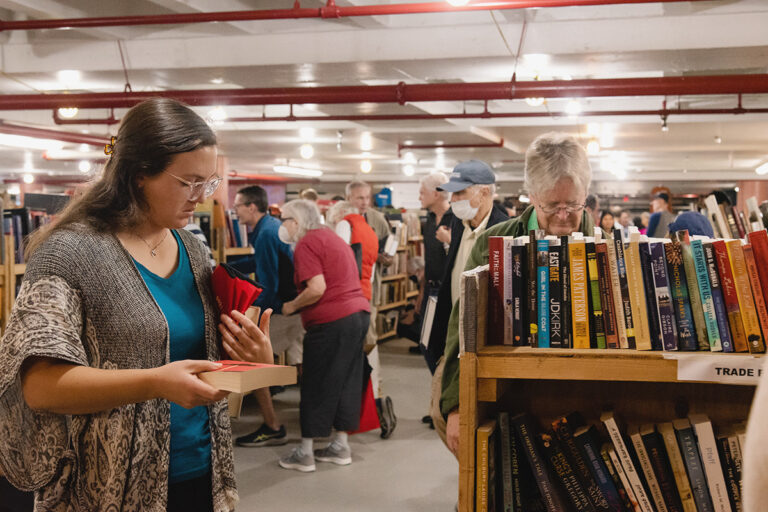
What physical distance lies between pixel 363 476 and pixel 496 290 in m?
2.95

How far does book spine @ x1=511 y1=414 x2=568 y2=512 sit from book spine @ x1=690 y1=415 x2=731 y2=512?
1.07 feet

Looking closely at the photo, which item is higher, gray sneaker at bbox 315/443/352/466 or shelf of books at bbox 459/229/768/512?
shelf of books at bbox 459/229/768/512

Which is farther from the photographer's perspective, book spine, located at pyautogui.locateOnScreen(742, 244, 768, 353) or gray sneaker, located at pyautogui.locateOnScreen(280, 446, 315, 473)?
gray sneaker, located at pyautogui.locateOnScreen(280, 446, 315, 473)

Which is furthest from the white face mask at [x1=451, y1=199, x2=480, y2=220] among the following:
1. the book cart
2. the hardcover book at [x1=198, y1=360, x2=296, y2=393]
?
the hardcover book at [x1=198, y1=360, x2=296, y2=393]

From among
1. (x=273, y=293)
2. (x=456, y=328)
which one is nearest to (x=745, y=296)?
(x=456, y=328)

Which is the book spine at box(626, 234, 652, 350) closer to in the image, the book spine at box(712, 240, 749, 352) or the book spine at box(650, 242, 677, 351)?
the book spine at box(650, 242, 677, 351)

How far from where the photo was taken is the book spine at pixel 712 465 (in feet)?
5.23

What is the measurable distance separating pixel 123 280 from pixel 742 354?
1.29 metres

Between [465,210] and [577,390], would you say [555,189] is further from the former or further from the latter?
[465,210]

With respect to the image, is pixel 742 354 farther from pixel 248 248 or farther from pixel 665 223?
pixel 665 223

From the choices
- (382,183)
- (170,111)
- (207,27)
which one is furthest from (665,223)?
(382,183)

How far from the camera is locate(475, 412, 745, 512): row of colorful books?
5.32 feet

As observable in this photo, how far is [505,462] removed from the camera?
5.56ft

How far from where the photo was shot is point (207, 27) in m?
6.26
